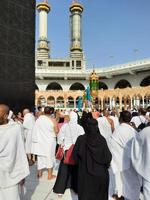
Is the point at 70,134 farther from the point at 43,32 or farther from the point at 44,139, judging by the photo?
the point at 43,32

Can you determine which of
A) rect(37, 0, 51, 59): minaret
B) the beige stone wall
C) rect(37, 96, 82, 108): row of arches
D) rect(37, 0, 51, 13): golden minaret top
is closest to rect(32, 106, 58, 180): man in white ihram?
the beige stone wall

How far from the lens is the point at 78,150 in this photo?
3689 millimetres

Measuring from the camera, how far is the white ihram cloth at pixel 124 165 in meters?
4.09

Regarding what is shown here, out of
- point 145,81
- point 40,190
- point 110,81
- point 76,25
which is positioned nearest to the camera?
point 40,190

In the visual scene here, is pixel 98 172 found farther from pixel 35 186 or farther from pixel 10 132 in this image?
pixel 35 186

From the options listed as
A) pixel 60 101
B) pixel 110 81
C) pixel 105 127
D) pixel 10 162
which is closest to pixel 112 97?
pixel 110 81

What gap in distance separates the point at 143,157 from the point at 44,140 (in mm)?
3177

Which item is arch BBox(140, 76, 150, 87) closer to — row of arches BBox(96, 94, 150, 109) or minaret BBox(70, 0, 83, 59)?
row of arches BBox(96, 94, 150, 109)

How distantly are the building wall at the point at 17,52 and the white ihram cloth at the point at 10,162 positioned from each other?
7.08 meters

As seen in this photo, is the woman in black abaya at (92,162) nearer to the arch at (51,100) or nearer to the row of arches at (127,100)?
the row of arches at (127,100)

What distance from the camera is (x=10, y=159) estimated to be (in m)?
3.00

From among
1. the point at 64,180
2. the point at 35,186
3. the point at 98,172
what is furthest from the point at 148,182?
the point at 35,186

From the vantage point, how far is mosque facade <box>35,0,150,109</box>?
4438 cm

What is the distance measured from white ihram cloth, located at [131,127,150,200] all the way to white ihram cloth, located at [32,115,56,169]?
2.99 metres
